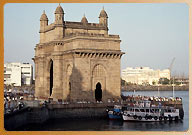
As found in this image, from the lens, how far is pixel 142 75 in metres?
107

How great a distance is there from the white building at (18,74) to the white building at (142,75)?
38923mm

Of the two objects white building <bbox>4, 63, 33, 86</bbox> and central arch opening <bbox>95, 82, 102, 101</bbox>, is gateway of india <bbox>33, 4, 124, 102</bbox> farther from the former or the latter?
white building <bbox>4, 63, 33, 86</bbox>

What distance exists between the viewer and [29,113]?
27.0 meters

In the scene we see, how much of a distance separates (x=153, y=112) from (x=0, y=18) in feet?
60.2

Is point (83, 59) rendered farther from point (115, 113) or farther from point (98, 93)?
point (115, 113)

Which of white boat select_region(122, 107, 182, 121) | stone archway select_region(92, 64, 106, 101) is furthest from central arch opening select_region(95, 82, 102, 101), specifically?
white boat select_region(122, 107, 182, 121)

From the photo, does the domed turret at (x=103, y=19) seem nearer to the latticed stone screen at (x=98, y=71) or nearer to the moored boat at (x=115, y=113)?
the latticed stone screen at (x=98, y=71)

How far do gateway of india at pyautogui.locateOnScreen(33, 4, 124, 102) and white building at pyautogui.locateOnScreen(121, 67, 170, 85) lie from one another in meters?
65.5

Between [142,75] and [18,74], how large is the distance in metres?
50.8

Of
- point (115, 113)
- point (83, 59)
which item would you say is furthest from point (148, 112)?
point (83, 59)

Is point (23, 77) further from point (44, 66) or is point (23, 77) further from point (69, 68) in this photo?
point (69, 68)

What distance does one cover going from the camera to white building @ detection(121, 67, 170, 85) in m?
101

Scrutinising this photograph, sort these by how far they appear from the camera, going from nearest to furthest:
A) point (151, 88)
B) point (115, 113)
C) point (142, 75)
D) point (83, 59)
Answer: point (115, 113)
point (83, 59)
point (151, 88)
point (142, 75)

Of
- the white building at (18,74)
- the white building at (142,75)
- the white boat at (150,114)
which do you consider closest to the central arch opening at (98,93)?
the white boat at (150,114)
